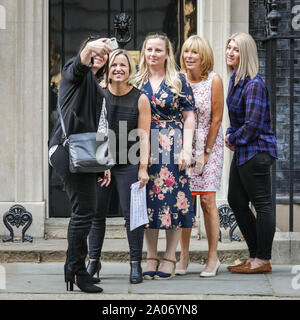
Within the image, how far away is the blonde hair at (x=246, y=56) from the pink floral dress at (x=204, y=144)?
25 centimetres

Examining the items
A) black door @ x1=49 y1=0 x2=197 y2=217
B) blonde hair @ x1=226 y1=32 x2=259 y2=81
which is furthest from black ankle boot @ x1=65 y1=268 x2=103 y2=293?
black door @ x1=49 y1=0 x2=197 y2=217

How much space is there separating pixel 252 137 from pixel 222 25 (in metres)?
2.03

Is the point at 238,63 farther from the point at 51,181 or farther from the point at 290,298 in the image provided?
the point at 51,181

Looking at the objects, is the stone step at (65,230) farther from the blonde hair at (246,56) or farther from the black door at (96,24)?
the blonde hair at (246,56)

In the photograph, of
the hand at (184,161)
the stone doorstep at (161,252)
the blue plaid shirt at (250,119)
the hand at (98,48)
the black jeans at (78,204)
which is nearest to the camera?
the hand at (98,48)

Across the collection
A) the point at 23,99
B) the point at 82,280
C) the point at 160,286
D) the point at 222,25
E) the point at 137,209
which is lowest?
the point at 160,286

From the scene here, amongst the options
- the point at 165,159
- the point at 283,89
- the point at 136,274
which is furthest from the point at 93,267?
the point at 283,89

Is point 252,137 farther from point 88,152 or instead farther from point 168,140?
point 88,152

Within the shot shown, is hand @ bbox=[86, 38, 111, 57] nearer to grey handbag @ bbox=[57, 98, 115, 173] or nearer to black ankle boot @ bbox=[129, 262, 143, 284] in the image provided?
grey handbag @ bbox=[57, 98, 115, 173]

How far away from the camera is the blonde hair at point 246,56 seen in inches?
249

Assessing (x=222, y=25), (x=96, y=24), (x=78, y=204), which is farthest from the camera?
(x=96, y=24)

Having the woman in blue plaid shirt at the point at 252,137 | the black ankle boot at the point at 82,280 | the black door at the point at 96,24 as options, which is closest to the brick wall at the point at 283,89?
the black door at the point at 96,24

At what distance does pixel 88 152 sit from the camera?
5.41m

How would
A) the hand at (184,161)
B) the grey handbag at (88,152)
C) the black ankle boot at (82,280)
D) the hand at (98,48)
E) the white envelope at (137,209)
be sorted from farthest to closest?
1. the hand at (184,161)
2. the white envelope at (137,209)
3. the black ankle boot at (82,280)
4. the grey handbag at (88,152)
5. the hand at (98,48)
